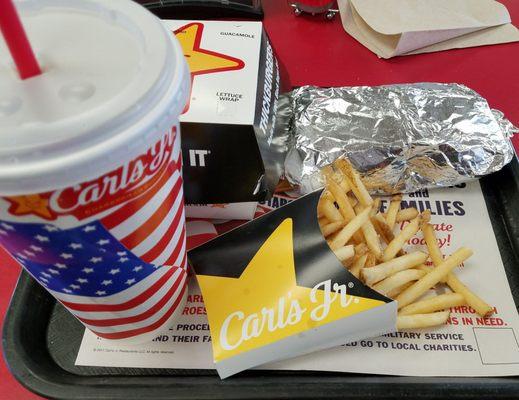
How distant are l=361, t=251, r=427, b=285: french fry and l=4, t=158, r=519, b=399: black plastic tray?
17 centimetres

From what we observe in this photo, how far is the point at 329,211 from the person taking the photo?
0.93 metres

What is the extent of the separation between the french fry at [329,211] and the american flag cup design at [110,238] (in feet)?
1.05

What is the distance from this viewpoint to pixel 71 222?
50 cm

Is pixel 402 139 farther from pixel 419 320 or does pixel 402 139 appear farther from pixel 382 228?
pixel 419 320

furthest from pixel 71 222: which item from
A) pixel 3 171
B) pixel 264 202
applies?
pixel 264 202

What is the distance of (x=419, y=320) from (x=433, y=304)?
0.16 feet

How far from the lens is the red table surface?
132 centimetres

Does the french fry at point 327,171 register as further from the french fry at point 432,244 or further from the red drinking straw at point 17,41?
the red drinking straw at point 17,41

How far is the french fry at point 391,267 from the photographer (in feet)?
2.72

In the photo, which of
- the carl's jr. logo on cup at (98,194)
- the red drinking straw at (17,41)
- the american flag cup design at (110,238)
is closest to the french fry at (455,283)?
the american flag cup design at (110,238)

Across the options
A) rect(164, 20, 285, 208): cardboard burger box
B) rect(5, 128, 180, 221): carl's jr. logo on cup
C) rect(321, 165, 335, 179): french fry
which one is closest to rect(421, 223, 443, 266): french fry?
rect(321, 165, 335, 179): french fry

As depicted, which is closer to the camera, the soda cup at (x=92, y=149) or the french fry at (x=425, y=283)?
the soda cup at (x=92, y=149)

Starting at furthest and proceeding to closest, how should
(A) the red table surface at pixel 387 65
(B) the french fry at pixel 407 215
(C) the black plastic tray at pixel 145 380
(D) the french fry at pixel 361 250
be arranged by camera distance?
(A) the red table surface at pixel 387 65, (B) the french fry at pixel 407 215, (D) the french fry at pixel 361 250, (C) the black plastic tray at pixel 145 380

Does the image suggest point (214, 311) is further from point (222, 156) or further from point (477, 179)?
point (477, 179)
